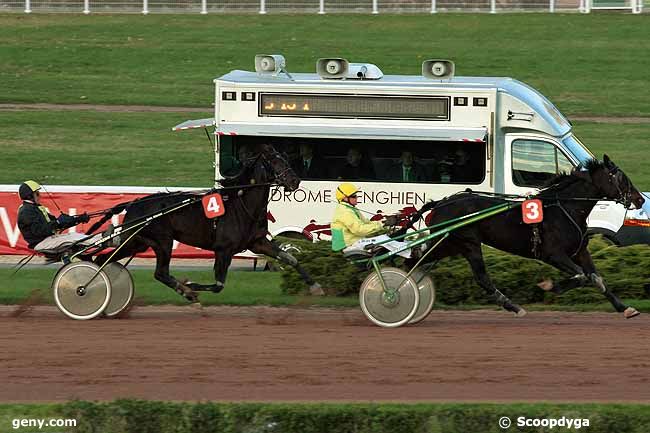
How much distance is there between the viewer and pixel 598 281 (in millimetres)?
13453

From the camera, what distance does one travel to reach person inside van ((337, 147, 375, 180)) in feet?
56.9

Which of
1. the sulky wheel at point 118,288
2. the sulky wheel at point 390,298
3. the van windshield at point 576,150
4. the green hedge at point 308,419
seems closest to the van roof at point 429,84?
the van windshield at point 576,150

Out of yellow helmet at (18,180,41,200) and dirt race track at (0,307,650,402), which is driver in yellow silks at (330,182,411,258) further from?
yellow helmet at (18,180,41,200)

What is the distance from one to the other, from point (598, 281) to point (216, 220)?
3968 mm

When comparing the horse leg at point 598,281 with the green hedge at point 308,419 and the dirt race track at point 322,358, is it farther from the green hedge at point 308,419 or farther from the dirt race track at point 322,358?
the green hedge at point 308,419

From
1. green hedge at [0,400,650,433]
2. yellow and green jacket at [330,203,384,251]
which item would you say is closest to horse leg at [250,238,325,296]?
yellow and green jacket at [330,203,384,251]

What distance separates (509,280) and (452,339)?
8.23 feet

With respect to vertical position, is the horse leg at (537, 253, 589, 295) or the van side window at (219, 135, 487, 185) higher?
the van side window at (219, 135, 487, 185)

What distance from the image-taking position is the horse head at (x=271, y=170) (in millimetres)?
14055

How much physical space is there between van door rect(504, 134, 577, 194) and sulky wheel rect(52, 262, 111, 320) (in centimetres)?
582

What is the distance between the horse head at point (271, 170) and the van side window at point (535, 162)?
412 centimetres

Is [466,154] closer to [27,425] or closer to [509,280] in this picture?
[509,280]

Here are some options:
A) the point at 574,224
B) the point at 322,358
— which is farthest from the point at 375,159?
the point at 322,358

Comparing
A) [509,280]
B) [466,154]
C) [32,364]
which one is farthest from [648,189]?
[32,364]
